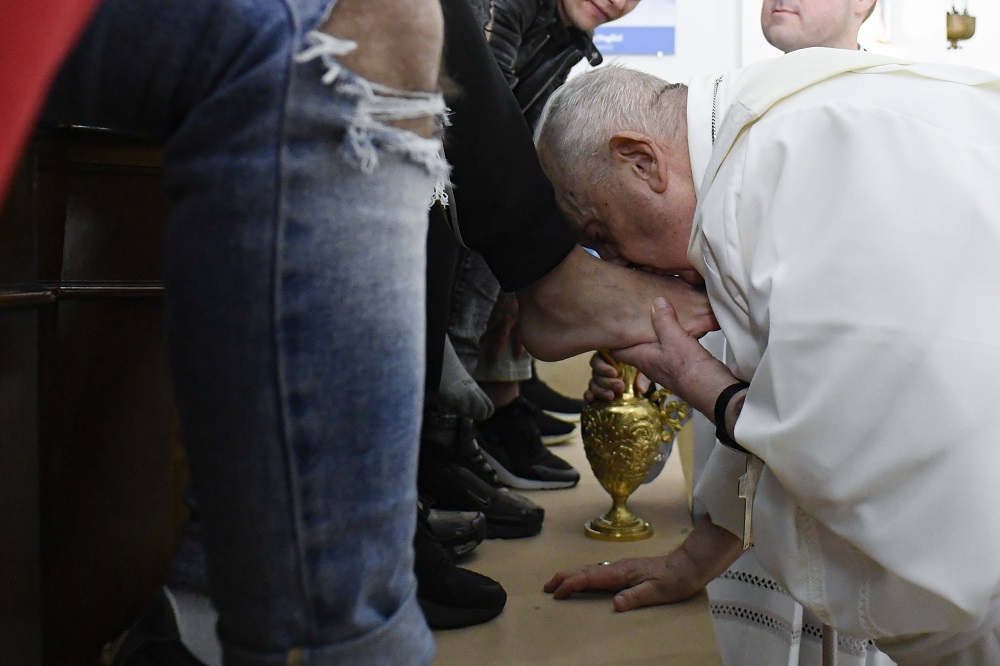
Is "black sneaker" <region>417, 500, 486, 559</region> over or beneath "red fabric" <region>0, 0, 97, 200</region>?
beneath

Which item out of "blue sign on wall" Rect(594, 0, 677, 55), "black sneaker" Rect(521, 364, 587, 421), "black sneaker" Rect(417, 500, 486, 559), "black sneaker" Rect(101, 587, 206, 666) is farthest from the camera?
"blue sign on wall" Rect(594, 0, 677, 55)

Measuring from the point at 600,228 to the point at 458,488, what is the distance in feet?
1.82

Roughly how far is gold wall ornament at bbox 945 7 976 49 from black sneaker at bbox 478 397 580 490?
4.44 meters

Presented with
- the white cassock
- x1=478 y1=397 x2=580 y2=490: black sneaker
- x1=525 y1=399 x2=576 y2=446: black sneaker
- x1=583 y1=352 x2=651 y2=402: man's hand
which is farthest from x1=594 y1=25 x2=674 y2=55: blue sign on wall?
the white cassock

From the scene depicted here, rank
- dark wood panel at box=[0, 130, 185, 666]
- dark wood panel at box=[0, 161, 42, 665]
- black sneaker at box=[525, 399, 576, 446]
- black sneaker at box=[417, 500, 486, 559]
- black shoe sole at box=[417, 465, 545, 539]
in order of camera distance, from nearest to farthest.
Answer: dark wood panel at box=[0, 161, 42, 665], dark wood panel at box=[0, 130, 185, 666], black sneaker at box=[417, 500, 486, 559], black shoe sole at box=[417, 465, 545, 539], black sneaker at box=[525, 399, 576, 446]

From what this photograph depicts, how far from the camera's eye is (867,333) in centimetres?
95

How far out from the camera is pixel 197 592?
75 centimetres

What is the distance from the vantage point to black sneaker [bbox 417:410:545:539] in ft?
5.52

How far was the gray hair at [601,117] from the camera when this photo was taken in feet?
4.41

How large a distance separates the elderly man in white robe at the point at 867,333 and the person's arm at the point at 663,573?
0.31m

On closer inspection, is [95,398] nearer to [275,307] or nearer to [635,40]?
[275,307]

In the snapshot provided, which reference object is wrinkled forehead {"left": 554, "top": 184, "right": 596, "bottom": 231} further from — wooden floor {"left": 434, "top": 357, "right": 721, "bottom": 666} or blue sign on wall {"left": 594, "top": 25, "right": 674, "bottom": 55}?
blue sign on wall {"left": 594, "top": 25, "right": 674, "bottom": 55}

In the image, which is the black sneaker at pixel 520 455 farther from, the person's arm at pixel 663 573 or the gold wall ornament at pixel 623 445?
the person's arm at pixel 663 573

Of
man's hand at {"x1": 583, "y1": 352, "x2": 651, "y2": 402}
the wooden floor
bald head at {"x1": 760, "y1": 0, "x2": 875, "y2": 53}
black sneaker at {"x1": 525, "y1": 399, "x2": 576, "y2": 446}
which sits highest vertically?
bald head at {"x1": 760, "y1": 0, "x2": 875, "y2": 53}
